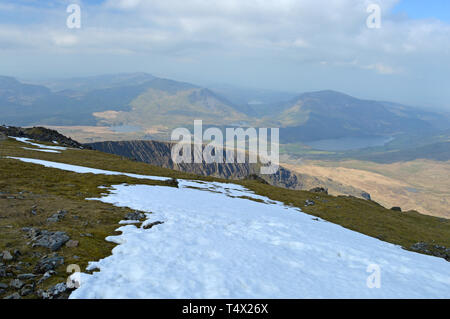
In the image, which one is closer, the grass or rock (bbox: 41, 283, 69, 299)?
rock (bbox: 41, 283, 69, 299)

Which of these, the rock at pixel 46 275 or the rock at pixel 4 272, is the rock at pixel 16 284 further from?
the rock at pixel 4 272

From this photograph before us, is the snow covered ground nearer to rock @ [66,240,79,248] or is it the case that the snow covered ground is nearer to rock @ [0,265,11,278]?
rock @ [66,240,79,248]

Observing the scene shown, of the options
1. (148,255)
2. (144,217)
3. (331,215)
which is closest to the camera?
(148,255)

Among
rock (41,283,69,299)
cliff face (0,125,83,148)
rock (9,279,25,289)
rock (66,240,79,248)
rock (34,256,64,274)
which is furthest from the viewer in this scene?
cliff face (0,125,83,148)

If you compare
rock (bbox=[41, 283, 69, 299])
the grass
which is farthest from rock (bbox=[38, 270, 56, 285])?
rock (bbox=[41, 283, 69, 299])
